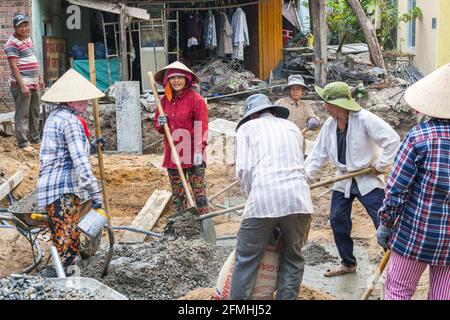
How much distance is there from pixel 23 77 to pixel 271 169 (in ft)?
21.1

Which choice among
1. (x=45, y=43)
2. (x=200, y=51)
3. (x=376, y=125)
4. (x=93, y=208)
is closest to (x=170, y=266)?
(x=93, y=208)

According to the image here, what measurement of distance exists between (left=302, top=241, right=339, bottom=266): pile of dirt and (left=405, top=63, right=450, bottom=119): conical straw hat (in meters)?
2.64

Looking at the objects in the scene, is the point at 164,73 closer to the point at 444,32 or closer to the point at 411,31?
the point at 444,32

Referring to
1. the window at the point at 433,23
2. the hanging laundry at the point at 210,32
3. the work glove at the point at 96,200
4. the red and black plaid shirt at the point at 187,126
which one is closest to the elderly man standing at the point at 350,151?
the red and black plaid shirt at the point at 187,126

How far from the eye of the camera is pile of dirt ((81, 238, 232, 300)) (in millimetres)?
5699

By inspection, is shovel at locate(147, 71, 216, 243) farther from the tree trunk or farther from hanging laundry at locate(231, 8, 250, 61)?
hanging laundry at locate(231, 8, 250, 61)

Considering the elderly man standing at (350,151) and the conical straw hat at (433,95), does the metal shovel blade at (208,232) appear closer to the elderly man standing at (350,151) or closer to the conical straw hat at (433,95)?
the elderly man standing at (350,151)

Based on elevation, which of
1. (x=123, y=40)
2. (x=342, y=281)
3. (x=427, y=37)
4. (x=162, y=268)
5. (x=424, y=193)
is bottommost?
(x=342, y=281)

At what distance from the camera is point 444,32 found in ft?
47.3

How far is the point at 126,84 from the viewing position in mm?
12641

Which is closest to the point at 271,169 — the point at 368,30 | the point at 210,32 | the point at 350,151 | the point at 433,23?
the point at 350,151

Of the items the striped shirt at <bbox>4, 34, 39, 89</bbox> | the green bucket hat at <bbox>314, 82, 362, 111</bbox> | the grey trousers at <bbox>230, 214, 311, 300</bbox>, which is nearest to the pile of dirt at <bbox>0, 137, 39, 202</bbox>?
the striped shirt at <bbox>4, 34, 39, 89</bbox>

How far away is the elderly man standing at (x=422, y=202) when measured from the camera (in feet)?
13.0
